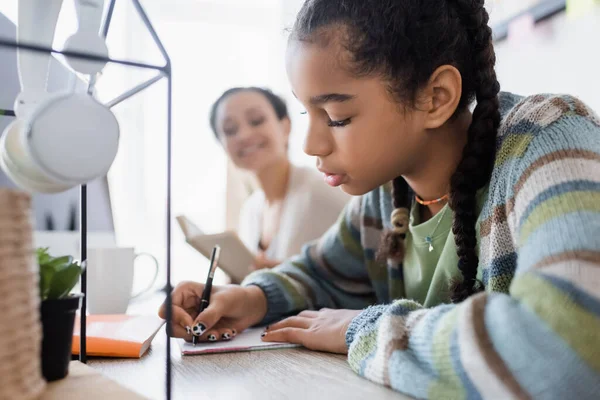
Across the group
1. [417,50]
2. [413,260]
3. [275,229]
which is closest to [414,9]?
[417,50]

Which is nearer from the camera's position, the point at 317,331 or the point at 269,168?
the point at 317,331

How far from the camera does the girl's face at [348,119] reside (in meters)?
0.62

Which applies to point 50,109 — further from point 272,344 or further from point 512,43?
point 512,43

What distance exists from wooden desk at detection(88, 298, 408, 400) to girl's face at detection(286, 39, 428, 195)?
0.23 metres

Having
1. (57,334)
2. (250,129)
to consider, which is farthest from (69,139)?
(250,129)

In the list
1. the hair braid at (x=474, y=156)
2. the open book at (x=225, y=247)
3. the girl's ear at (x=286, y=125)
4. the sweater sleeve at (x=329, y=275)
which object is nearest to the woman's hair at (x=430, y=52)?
the hair braid at (x=474, y=156)

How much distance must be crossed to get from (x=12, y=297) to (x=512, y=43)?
107 cm

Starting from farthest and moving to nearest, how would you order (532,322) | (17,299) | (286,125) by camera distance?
(286,125)
(532,322)
(17,299)

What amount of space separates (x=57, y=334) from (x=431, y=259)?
56 cm

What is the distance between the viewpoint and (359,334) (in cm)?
52

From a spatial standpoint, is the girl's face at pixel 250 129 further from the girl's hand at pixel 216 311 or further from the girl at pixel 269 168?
the girl's hand at pixel 216 311

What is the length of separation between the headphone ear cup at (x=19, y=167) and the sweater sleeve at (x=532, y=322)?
0.92 feet

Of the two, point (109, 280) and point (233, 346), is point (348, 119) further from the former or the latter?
point (109, 280)

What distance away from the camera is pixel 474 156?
63cm
